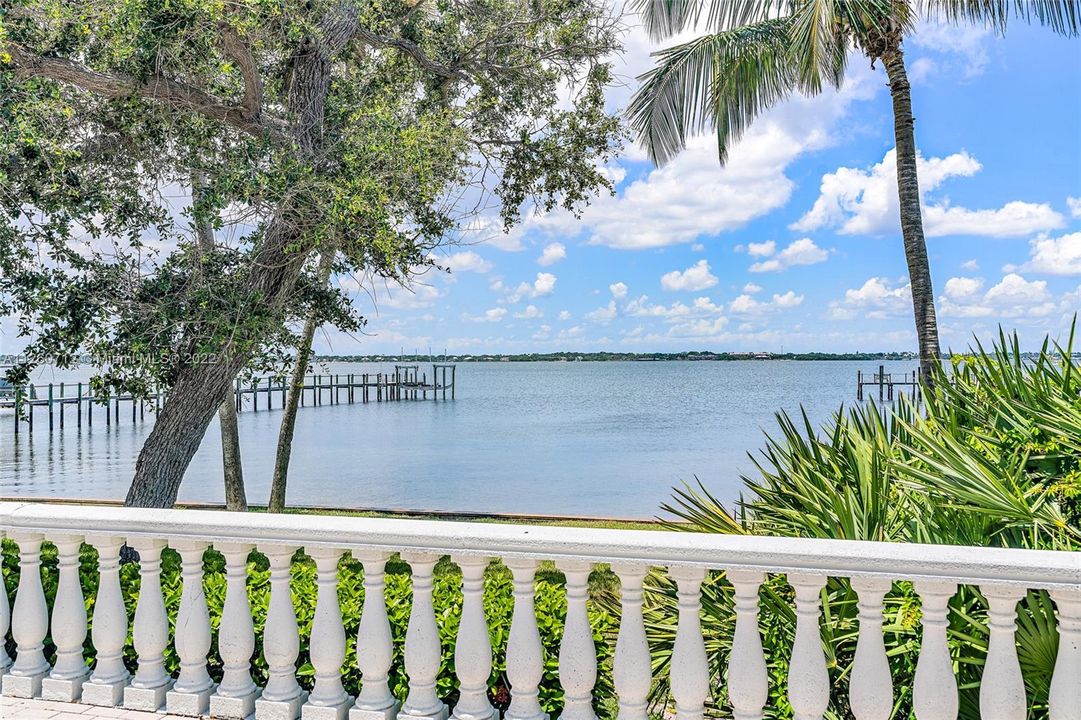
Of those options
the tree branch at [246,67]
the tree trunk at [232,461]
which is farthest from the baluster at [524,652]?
the tree trunk at [232,461]

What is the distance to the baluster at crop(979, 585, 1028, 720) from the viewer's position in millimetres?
2346

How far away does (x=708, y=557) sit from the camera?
251 centimetres

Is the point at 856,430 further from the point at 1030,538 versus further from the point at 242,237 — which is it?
the point at 242,237

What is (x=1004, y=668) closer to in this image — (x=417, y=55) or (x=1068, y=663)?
(x=1068, y=663)

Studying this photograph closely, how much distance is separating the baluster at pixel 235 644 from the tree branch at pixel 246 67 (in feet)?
15.1

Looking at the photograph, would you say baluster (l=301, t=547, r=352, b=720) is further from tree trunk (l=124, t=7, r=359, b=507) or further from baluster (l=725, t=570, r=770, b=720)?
tree trunk (l=124, t=7, r=359, b=507)

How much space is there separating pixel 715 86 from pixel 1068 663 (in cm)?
1108

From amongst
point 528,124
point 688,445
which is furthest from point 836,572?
point 688,445

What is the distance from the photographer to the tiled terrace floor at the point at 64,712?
3.07 meters

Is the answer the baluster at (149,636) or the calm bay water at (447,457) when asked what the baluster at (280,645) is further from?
the calm bay water at (447,457)

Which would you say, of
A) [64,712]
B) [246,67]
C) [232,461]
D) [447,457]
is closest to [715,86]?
[246,67]

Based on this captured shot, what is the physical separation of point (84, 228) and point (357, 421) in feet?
127

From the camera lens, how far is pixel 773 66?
38.8ft

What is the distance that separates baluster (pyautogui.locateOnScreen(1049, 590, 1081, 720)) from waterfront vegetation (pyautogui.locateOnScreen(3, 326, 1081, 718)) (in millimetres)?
274
